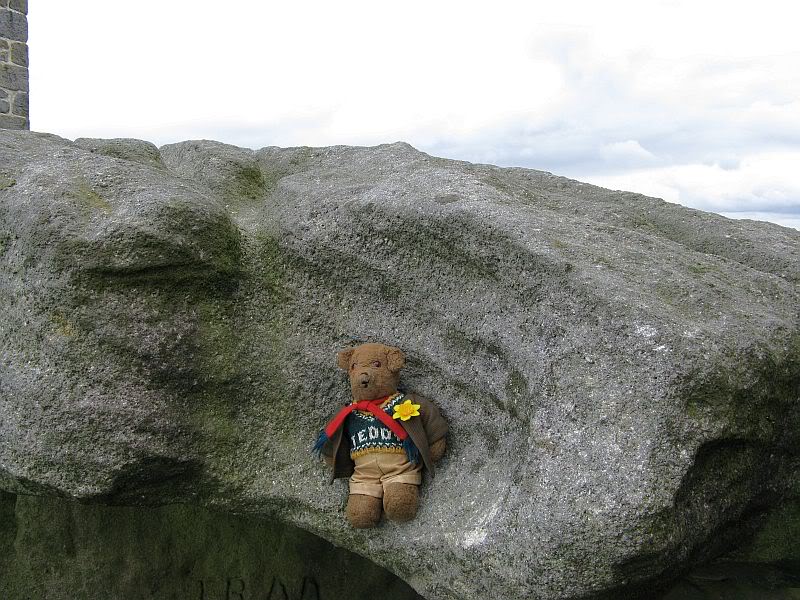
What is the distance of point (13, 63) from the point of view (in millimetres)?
7152

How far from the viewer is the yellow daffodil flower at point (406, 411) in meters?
1.85

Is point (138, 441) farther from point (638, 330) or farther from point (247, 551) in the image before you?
point (638, 330)

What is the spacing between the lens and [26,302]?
6.23ft

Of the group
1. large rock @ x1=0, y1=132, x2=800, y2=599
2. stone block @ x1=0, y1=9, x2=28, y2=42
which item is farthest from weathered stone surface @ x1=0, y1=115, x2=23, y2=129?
large rock @ x1=0, y1=132, x2=800, y2=599

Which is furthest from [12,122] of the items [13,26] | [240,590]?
[240,590]

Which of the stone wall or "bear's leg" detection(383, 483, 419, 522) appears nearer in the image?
"bear's leg" detection(383, 483, 419, 522)

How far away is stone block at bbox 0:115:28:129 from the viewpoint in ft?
23.2

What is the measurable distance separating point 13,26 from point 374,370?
6.82 metres

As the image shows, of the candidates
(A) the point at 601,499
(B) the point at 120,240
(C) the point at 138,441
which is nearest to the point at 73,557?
(C) the point at 138,441

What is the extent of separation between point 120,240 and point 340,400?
2.21ft

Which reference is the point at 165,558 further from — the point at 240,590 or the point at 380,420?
the point at 380,420

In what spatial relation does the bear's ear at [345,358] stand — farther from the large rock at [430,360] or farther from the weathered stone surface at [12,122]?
the weathered stone surface at [12,122]

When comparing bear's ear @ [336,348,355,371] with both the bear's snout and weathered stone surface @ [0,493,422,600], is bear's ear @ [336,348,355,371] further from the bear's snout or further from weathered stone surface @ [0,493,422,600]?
weathered stone surface @ [0,493,422,600]

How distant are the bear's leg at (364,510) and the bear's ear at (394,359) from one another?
0.32m
